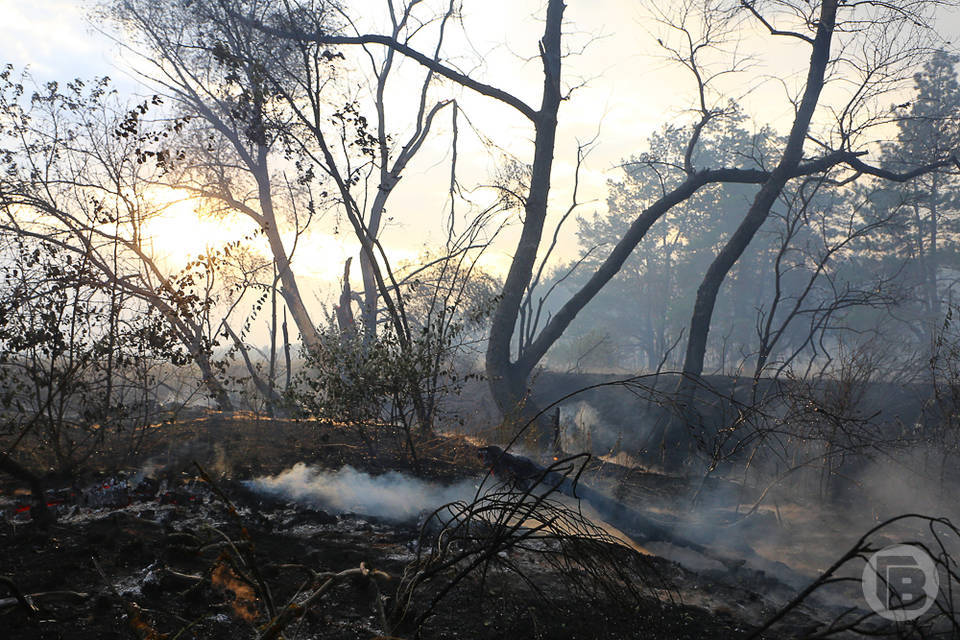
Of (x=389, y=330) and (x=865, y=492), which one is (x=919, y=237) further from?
(x=389, y=330)

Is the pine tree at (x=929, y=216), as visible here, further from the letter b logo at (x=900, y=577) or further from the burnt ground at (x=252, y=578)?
the burnt ground at (x=252, y=578)

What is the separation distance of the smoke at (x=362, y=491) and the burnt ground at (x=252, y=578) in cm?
25

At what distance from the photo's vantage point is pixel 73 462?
6492mm

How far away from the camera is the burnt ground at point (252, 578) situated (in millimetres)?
3242

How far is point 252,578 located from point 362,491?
3737 millimetres

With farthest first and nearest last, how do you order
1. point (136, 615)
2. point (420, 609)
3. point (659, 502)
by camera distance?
point (659, 502) < point (420, 609) < point (136, 615)

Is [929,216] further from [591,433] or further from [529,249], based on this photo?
[529,249]

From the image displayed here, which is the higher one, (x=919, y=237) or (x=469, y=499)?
(x=919, y=237)

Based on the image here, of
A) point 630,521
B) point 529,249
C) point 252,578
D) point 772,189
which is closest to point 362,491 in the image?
point 630,521

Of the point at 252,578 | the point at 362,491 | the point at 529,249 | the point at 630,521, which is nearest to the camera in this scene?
the point at 252,578

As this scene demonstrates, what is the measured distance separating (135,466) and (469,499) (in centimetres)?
375

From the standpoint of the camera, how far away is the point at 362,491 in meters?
7.23

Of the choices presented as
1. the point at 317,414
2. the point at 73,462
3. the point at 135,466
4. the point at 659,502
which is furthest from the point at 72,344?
the point at 659,502

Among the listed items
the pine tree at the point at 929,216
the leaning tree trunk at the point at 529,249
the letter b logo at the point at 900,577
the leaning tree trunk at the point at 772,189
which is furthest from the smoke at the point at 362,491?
the pine tree at the point at 929,216
